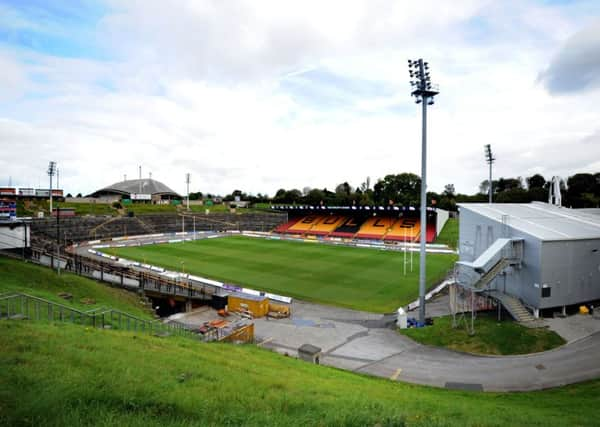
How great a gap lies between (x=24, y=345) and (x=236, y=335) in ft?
35.9

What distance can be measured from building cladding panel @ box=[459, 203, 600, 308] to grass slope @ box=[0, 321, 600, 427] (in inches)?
348

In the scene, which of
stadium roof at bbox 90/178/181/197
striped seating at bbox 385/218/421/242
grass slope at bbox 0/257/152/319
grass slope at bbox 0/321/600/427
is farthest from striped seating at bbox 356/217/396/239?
stadium roof at bbox 90/178/181/197

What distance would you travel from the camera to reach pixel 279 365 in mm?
12898

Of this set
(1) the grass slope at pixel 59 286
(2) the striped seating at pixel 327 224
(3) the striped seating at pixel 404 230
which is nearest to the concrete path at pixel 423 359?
(1) the grass slope at pixel 59 286

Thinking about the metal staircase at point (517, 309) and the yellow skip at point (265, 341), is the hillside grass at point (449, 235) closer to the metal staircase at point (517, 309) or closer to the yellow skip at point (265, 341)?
the metal staircase at point (517, 309)

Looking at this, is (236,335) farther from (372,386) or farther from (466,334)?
(466,334)

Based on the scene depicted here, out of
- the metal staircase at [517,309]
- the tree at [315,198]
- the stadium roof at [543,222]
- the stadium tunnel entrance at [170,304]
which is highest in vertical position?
the tree at [315,198]

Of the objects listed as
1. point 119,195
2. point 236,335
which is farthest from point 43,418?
point 119,195

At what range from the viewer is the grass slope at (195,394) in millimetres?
5797

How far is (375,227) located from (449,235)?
13325mm

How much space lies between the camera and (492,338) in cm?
1755

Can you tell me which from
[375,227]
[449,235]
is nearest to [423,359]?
[449,235]

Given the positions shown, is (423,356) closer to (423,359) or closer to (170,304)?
(423,359)

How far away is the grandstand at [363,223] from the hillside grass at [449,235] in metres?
1.36
